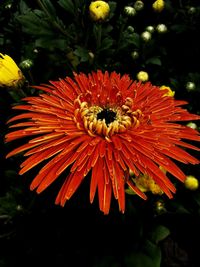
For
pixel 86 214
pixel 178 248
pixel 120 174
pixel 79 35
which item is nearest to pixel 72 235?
pixel 86 214

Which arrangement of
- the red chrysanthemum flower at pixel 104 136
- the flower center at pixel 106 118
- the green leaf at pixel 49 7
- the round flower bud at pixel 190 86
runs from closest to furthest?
the red chrysanthemum flower at pixel 104 136, the flower center at pixel 106 118, the green leaf at pixel 49 7, the round flower bud at pixel 190 86

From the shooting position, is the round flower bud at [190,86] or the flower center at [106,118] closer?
the flower center at [106,118]

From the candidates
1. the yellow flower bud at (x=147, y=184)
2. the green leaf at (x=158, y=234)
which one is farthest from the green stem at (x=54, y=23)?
the green leaf at (x=158, y=234)

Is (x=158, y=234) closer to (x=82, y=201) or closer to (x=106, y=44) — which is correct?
(x=82, y=201)

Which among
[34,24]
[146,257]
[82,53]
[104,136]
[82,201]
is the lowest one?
[146,257]

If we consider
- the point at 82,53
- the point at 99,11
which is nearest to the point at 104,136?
the point at 82,53

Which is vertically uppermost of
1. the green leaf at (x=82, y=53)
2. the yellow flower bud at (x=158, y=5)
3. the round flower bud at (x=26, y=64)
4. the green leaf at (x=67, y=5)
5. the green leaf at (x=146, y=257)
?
the yellow flower bud at (x=158, y=5)

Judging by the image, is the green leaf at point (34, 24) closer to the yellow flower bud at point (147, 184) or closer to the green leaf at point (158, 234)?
the yellow flower bud at point (147, 184)
